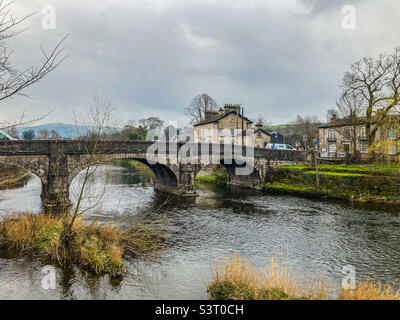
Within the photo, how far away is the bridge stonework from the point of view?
22094mm

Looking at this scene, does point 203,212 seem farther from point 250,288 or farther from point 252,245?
point 250,288

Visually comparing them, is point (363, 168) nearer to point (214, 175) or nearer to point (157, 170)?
point (214, 175)

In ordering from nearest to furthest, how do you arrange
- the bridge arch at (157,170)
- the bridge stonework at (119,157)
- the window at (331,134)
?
the bridge stonework at (119,157) → the bridge arch at (157,170) → the window at (331,134)

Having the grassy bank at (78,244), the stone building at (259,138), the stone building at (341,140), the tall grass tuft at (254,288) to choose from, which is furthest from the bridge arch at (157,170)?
the stone building at (259,138)

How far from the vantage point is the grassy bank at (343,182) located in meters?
26.5

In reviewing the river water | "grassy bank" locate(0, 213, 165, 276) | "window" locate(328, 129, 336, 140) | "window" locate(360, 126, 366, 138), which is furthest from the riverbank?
"window" locate(328, 129, 336, 140)

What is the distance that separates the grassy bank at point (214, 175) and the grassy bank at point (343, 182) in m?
7.97

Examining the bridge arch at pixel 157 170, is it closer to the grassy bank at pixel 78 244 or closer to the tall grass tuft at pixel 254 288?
the grassy bank at pixel 78 244

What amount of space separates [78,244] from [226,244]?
6.71m

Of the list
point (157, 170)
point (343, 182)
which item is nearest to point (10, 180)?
point (157, 170)

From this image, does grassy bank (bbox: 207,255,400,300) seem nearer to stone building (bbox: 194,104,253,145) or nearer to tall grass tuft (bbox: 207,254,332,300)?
tall grass tuft (bbox: 207,254,332,300)

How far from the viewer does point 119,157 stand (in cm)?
2698

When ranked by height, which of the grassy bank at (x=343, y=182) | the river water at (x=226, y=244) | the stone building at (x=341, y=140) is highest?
the stone building at (x=341, y=140)

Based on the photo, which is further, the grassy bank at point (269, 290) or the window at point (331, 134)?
the window at point (331, 134)
